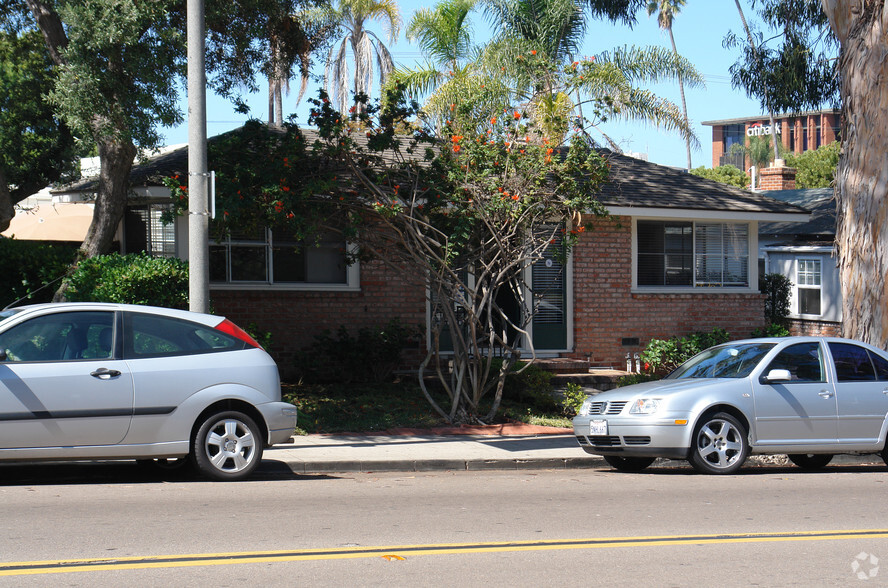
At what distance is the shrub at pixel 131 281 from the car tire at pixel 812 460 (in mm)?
8088

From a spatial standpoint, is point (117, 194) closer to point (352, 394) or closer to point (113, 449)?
point (352, 394)

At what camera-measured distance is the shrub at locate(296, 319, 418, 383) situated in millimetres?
15148

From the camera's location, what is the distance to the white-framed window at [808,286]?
23438mm

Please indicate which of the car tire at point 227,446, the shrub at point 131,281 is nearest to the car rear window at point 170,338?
the car tire at point 227,446

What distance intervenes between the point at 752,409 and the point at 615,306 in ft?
24.8

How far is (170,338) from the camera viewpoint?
8922mm

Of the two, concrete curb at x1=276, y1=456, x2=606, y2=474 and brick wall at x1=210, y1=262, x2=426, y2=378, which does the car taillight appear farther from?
brick wall at x1=210, y1=262, x2=426, y2=378

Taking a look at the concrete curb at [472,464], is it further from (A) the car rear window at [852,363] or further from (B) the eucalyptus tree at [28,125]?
(B) the eucalyptus tree at [28,125]

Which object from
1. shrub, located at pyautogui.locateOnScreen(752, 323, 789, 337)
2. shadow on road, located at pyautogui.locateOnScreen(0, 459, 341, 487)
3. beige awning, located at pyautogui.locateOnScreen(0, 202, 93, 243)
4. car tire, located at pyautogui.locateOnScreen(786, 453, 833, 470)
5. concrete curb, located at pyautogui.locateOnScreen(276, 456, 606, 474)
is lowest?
car tire, located at pyautogui.locateOnScreen(786, 453, 833, 470)

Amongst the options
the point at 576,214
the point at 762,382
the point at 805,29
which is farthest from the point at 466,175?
the point at 805,29

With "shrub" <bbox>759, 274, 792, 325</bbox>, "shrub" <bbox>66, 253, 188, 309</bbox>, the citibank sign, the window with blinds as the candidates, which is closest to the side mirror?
"shrub" <bbox>66, 253, 188, 309</bbox>

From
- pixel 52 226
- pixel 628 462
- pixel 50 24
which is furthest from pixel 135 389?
pixel 52 226

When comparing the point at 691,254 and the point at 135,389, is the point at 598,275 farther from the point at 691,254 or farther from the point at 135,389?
the point at 135,389

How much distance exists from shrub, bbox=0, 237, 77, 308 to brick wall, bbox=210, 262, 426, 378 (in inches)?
98.6
